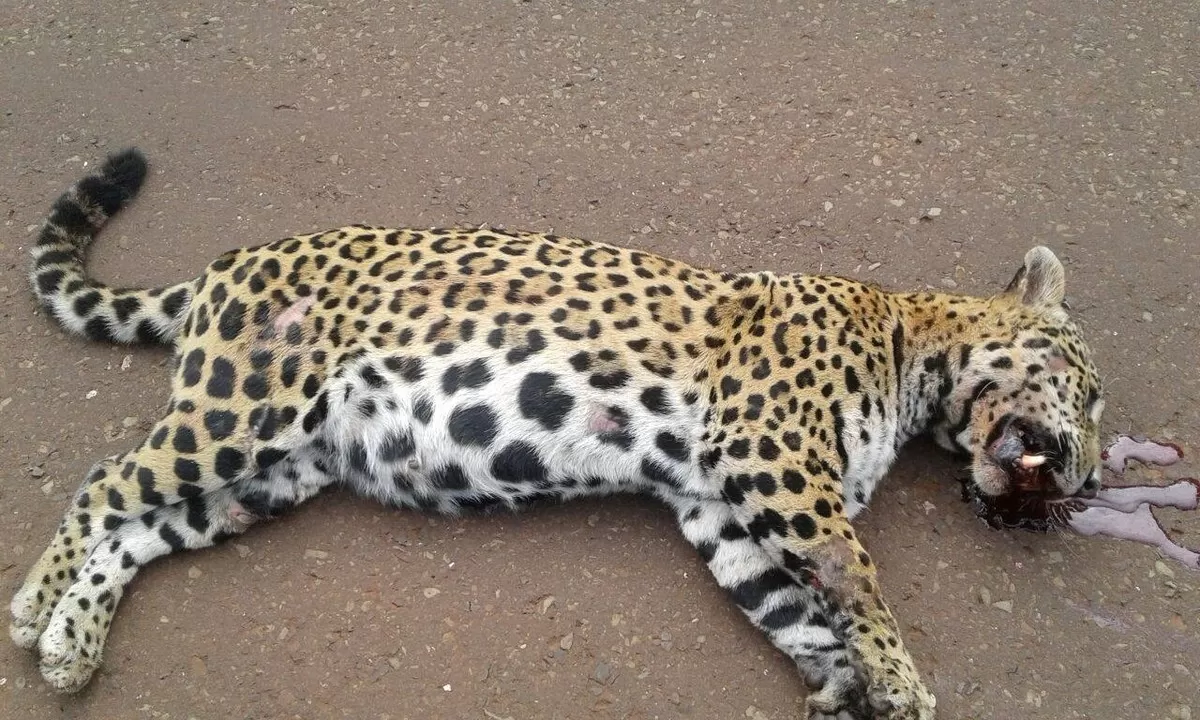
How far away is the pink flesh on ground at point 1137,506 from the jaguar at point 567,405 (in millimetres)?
295

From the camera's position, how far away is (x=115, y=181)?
21.0 feet

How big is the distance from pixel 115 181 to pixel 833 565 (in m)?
5.24

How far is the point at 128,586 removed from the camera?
189 inches

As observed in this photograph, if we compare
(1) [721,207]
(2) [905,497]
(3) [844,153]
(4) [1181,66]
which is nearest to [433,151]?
(1) [721,207]

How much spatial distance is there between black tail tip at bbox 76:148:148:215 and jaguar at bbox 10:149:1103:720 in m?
1.70

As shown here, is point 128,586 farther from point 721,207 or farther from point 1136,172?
point 1136,172

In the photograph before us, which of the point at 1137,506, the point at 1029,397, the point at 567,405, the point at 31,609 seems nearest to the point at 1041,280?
the point at 1029,397

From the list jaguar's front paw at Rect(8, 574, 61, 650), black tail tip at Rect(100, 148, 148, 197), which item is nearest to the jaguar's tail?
black tail tip at Rect(100, 148, 148, 197)

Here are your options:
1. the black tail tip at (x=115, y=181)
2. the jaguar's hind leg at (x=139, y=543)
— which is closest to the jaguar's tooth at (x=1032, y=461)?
the jaguar's hind leg at (x=139, y=543)

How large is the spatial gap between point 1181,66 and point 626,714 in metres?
6.64

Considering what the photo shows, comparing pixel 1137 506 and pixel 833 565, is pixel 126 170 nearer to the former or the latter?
pixel 833 565

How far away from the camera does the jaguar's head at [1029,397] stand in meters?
4.87

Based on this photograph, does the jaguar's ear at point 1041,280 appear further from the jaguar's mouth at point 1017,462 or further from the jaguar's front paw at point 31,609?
the jaguar's front paw at point 31,609

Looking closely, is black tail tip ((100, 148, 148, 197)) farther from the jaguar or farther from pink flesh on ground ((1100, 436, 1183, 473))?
pink flesh on ground ((1100, 436, 1183, 473))
